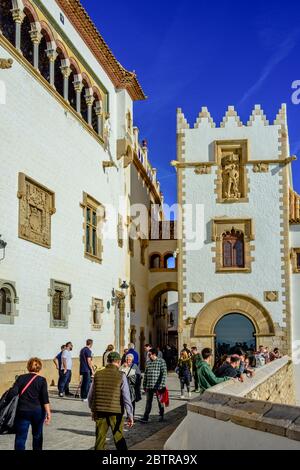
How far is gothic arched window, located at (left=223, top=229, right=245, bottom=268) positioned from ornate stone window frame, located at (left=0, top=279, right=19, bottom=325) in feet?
52.5

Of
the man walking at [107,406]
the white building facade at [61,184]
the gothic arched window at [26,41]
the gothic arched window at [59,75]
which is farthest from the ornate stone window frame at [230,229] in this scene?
the man walking at [107,406]

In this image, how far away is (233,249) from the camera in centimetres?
3331

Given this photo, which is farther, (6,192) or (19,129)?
(19,129)

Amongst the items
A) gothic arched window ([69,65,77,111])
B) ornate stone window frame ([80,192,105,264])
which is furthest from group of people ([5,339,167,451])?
gothic arched window ([69,65,77,111])

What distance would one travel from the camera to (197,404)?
383 inches

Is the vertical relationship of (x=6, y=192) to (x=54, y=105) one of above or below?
below

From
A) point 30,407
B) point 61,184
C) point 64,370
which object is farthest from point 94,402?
point 61,184

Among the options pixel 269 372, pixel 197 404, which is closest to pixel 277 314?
pixel 269 372

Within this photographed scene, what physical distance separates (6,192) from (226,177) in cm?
1700

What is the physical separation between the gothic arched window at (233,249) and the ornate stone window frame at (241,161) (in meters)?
1.56

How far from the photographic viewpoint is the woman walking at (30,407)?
898 cm

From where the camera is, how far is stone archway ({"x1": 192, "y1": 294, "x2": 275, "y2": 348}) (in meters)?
32.3
